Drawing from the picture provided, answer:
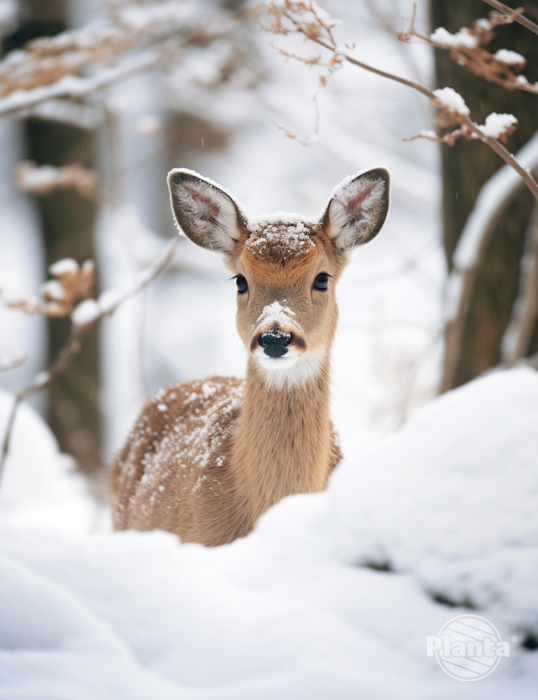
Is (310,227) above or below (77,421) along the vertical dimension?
above

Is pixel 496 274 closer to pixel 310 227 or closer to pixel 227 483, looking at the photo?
pixel 310 227

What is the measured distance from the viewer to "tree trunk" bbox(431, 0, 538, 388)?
4.39m

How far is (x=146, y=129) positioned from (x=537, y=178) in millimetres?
3649

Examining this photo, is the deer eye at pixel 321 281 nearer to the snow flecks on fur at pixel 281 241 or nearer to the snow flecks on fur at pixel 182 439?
the snow flecks on fur at pixel 281 241

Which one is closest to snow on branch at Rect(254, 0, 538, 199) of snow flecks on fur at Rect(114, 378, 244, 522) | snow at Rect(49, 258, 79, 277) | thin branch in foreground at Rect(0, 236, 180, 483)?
thin branch in foreground at Rect(0, 236, 180, 483)

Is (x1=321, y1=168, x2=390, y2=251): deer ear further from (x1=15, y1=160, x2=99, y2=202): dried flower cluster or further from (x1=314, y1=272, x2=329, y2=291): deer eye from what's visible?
(x1=15, y1=160, x2=99, y2=202): dried flower cluster

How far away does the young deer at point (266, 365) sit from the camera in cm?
324

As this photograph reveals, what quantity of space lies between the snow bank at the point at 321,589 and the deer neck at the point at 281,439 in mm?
1400

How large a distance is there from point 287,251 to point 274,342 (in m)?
0.57


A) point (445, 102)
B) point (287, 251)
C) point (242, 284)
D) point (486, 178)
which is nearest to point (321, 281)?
point (287, 251)

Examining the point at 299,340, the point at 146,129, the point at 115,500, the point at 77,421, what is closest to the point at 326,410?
the point at 299,340

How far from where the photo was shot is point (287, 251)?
3316mm

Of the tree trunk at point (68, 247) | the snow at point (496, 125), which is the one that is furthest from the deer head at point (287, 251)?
the tree trunk at point (68, 247)

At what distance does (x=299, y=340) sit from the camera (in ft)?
10.0
